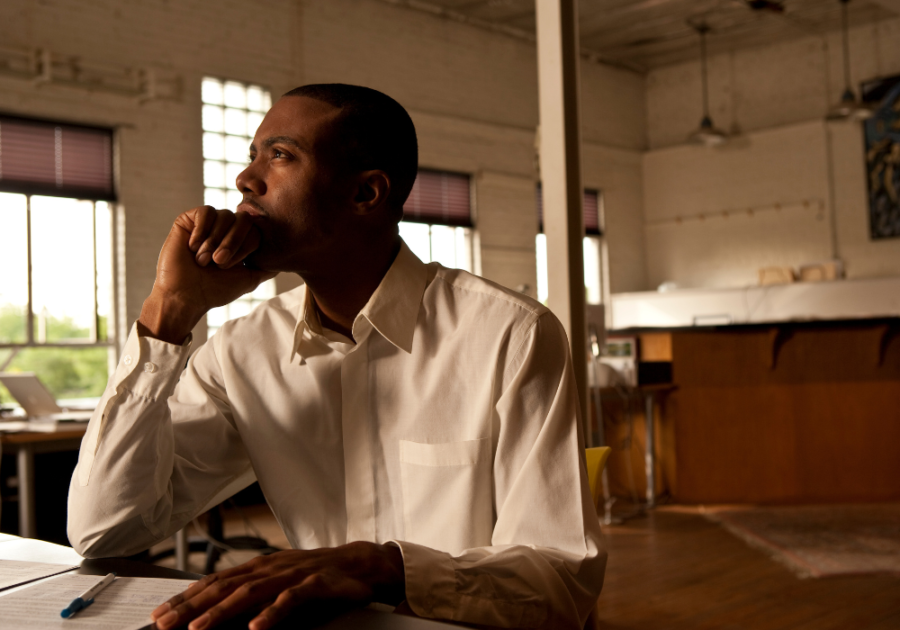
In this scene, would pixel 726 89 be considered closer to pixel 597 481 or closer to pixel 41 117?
pixel 41 117

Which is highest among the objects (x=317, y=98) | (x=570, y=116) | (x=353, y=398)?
(x=570, y=116)

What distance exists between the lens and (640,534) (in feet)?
15.5

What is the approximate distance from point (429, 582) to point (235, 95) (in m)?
6.94

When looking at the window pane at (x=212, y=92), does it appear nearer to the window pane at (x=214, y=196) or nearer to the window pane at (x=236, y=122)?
the window pane at (x=236, y=122)

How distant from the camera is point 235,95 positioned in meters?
7.28

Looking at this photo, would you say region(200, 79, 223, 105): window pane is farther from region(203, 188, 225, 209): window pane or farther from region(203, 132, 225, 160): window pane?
region(203, 188, 225, 209): window pane

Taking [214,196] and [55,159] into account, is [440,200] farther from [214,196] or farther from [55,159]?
[55,159]

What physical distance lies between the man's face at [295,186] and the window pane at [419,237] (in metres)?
7.25

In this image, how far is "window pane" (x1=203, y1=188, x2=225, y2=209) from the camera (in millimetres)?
7000

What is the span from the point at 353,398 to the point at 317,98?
44 cm

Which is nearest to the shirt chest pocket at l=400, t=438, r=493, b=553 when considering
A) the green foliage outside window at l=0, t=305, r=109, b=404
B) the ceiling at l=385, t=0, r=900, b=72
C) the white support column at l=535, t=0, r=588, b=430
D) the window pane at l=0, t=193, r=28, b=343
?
the white support column at l=535, t=0, r=588, b=430

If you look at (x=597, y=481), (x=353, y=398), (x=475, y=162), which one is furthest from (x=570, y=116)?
(x=475, y=162)

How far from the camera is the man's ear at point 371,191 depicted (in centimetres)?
127

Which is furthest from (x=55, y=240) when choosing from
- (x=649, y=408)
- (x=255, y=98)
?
(x=649, y=408)
